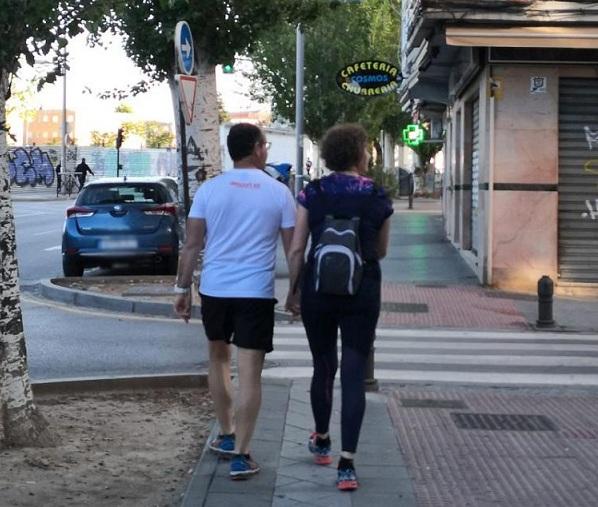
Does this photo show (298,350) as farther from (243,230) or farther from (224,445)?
(243,230)

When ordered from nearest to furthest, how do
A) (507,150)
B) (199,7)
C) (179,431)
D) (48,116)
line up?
(179,431), (199,7), (507,150), (48,116)

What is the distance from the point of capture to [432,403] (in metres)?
8.02

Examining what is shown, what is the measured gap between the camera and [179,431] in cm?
669

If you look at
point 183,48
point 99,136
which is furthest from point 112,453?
point 99,136

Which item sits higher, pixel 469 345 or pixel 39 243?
pixel 39 243

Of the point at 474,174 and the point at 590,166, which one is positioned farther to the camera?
the point at 474,174

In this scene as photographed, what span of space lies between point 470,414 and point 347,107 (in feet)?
105

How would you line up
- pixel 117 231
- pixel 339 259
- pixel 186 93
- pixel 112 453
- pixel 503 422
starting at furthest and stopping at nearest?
pixel 117 231, pixel 186 93, pixel 503 422, pixel 112 453, pixel 339 259

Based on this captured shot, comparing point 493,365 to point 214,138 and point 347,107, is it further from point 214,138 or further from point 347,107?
point 347,107

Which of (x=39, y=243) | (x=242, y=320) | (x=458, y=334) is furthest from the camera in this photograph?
(x=39, y=243)

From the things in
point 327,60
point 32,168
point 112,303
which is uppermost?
point 327,60

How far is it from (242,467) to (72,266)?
37.7ft

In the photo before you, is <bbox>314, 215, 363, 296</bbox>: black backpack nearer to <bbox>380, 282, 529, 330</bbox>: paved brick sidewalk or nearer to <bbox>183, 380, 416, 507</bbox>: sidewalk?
<bbox>183, 380, 416, 507</bbox>: sidewalk

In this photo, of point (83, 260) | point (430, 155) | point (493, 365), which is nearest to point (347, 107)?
point (430, 155)
